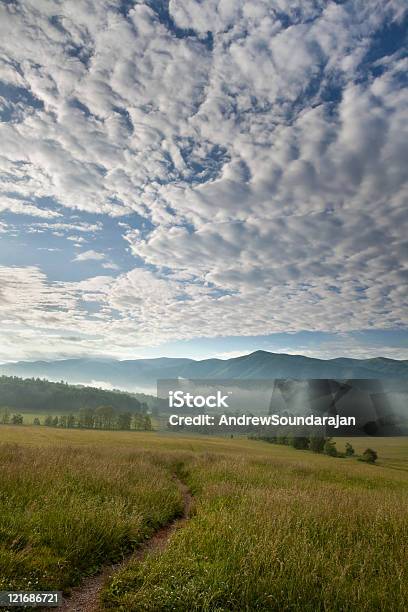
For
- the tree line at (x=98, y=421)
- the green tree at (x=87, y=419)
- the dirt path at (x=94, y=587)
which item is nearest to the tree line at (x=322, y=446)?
the tree line at (x=98, y=421)

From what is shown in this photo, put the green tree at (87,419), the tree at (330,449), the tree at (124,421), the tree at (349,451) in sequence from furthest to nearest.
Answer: the tree at (124,421) < the green tree at (87,419) < the tree at (349,451) < the tree at (330,449)

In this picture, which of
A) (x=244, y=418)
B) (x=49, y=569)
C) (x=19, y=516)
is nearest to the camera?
(x=49, y=569)

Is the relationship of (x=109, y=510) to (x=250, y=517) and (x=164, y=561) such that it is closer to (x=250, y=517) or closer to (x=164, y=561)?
(x=164, y=561)

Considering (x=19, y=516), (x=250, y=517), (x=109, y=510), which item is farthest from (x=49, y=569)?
(x=250, y=517)

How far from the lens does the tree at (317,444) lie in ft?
275

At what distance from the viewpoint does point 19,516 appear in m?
7.66

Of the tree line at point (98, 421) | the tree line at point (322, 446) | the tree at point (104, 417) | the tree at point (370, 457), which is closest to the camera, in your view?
the tree at point (370, 457)

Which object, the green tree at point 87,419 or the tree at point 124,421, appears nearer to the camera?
the green tree at point 87,419

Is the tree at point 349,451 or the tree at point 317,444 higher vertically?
the tree at point 317,444

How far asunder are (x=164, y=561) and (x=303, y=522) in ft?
12.6

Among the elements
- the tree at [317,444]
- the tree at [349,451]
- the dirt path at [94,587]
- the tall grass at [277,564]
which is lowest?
the tree at [349,451]

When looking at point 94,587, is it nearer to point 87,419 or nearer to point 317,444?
point 317,444

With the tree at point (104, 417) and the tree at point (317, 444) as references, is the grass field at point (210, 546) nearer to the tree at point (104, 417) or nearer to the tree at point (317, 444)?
the tree at point (317, 444)

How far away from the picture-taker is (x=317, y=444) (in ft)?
277
